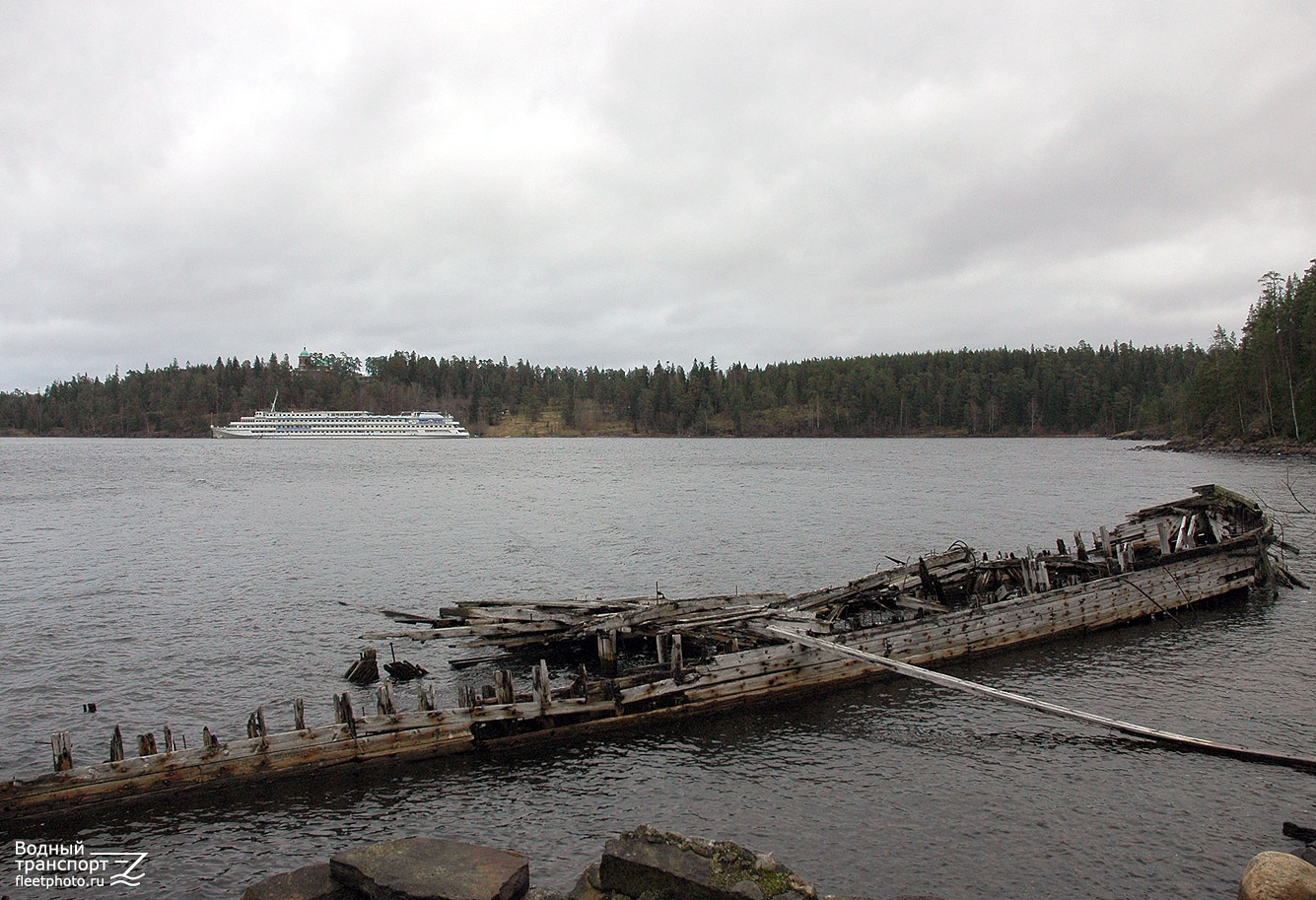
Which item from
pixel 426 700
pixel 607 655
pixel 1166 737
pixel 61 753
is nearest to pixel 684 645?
pixel 607 655

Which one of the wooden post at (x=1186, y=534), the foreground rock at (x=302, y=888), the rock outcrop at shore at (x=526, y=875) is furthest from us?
the wooden post at (x=1186, y=534)

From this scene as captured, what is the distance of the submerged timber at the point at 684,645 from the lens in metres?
13.2

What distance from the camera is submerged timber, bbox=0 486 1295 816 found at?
13188 millimetres

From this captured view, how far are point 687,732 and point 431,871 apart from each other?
7.58 m

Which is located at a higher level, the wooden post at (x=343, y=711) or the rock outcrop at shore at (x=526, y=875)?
the wooden post at (x=343, y=711)

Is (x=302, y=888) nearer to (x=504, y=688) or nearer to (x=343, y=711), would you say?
(x=343, y=711)

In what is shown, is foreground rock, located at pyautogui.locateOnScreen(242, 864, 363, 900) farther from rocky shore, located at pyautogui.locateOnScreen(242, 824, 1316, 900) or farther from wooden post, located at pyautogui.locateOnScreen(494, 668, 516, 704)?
wooden post, located at pyautogui.locateOnScreen(494, 668, 516, 704)

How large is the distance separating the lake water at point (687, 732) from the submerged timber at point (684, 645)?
1.69ft

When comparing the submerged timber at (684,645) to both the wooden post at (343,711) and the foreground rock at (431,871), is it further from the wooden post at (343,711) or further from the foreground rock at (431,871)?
the foreground rock at (431,871)

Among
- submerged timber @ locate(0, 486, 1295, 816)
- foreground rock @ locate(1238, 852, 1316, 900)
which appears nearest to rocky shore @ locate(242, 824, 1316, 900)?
foreground rock @ locate(1238, 852, 1316, 900)

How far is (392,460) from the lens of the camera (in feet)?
437

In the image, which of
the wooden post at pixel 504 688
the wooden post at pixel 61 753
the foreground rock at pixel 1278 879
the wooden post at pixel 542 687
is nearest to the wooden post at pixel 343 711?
the wooden post at pixel 504 688

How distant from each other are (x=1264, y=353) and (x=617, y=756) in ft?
366

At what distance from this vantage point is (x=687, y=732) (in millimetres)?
16250
